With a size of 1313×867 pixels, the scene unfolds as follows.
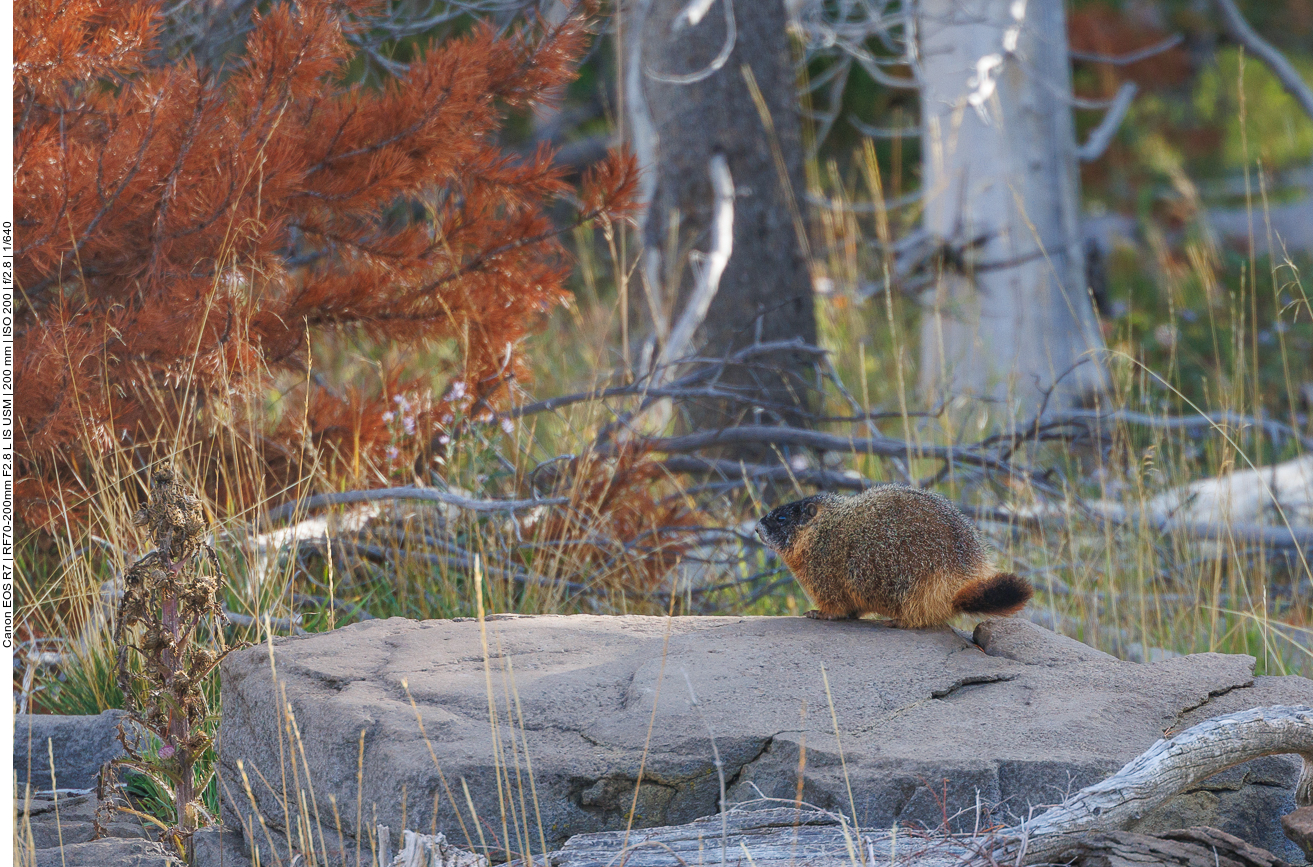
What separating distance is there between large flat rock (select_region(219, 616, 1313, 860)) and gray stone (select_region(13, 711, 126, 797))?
30.2 inches

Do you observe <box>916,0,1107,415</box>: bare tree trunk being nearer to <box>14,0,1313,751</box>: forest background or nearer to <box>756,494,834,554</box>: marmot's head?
<box>14,0,1313,751</box>: forest background

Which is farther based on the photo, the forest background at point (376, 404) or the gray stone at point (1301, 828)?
the forest background at point (376, 404)

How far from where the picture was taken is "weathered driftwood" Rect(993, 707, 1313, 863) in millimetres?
2215

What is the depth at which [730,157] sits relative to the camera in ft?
21.6

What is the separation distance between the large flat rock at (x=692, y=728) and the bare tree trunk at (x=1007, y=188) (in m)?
4.85

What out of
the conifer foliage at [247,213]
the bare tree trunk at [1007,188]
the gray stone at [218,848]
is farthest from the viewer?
the bare tree trunk at [1007,188]

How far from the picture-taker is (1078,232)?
7.91 metres

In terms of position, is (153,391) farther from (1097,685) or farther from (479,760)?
(1097,685)

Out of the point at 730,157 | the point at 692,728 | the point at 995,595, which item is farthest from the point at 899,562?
the point at 730,157

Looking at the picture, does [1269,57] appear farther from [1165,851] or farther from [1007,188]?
[1165,851]

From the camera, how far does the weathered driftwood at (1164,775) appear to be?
221 cm

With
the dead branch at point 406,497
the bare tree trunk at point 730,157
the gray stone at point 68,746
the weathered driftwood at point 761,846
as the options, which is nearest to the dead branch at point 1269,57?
the bare tree trunk at point 730,157

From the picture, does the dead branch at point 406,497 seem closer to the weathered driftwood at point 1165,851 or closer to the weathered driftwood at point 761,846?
the weathered driftwood at point 761,846

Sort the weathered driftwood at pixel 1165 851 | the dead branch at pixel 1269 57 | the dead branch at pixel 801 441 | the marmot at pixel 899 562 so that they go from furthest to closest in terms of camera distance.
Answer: the dead branch at pixel 1269 57
the dead branch at pixel 801 441
the marmot at pixel 899 562
the weathered driftwood at pixel 1165 851
